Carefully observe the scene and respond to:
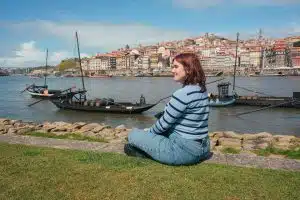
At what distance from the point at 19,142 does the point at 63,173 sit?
8.04ft

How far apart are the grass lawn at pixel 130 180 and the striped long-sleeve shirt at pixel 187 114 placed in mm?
467

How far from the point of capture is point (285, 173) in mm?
4582

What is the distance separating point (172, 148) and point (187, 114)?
1.55 feet

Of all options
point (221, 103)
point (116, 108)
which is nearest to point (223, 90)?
point (221, 103)

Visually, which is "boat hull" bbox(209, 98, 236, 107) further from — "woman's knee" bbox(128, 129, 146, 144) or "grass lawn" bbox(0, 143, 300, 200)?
"grass lawn" bbox(0, 143, 300, 200)

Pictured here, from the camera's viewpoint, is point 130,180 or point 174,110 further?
point 174,110

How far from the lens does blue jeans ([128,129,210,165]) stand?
4.65 meters

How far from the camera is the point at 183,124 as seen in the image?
468 centimetres

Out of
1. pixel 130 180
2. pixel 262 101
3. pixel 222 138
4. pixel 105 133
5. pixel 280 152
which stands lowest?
pixel 262 101

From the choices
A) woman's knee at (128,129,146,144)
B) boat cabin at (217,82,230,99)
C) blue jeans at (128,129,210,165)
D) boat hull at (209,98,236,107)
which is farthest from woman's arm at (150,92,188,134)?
boat cabin at (217,82,230,99)

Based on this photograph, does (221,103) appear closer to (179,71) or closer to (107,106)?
(107,106)

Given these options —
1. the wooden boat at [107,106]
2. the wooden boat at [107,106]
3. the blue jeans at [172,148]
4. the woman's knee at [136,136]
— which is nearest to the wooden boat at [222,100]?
the wooden boat at [107,106]

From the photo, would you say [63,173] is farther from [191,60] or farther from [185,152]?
[191,60]

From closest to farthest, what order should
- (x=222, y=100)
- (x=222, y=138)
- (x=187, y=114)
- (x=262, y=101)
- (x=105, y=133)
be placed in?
(x=187, y=114), (x=222, y=138), (x=105, y=133), (x=262, y=101), (x=222, y=100)
